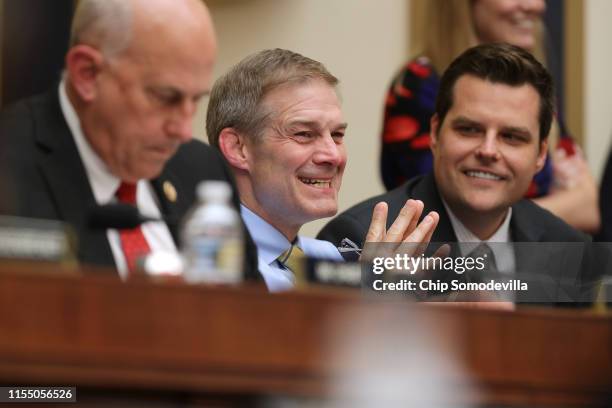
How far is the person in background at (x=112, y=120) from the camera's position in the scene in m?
2.66

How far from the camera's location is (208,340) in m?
2.08

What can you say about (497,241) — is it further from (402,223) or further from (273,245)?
A: (273,245)

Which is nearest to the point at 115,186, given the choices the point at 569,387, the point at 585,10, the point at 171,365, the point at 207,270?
the point at 207,270

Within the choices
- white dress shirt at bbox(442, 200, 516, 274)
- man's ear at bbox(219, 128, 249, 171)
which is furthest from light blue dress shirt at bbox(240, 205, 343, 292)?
white dress shirt at bbox(442, 200, 516, 274)

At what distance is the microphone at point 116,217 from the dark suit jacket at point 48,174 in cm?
10

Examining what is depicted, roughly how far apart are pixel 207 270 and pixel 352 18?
10.8ft

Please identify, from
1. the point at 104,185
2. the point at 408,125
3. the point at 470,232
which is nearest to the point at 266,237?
the point at 470,232

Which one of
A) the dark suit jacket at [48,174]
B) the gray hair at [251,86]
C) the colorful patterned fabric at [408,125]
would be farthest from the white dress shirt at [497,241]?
the dark suit jacket at [48,174]

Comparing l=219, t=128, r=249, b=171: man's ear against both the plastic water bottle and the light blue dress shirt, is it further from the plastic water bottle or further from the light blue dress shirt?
the plastic water bottle

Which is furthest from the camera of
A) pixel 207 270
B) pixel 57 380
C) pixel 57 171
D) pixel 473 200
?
pixel 473 200

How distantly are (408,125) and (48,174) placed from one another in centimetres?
171

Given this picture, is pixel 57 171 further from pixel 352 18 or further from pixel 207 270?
pixel 352 18

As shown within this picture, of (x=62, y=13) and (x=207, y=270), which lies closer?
(x=207, y=270)

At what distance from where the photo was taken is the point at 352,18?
216 inches
